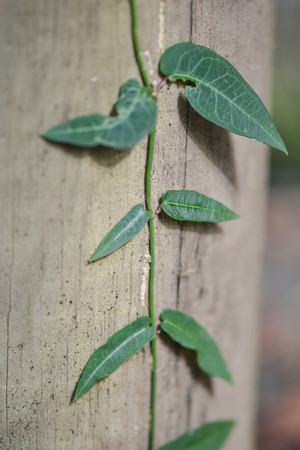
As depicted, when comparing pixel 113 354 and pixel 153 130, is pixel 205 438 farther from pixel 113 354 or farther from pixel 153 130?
pixel 153 130

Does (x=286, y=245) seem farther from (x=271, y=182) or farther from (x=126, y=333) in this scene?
(x=126, y=333)

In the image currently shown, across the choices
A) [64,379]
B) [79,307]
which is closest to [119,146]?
[79,307]

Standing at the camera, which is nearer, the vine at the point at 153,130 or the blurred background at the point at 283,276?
the vine at the point at 153,130

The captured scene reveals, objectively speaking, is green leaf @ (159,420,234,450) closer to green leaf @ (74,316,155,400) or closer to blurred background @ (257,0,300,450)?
green leaf @ (74,316,155,400)

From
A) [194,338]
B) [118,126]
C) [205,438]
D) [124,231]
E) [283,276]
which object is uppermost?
[118,126]

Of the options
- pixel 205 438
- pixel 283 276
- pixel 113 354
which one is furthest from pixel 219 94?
pixel 283 276

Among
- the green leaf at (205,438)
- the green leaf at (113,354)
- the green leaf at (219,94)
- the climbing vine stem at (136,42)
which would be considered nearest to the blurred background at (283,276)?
the green leaf at (219,94)

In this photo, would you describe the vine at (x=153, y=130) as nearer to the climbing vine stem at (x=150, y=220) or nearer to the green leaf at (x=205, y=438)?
the climbing vine stem at (x=150, y=220)

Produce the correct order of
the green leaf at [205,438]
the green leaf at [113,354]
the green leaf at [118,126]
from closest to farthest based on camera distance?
the green leaf at [118,126]
the green leaf at [113,354]
the green leaf at [205,438]
